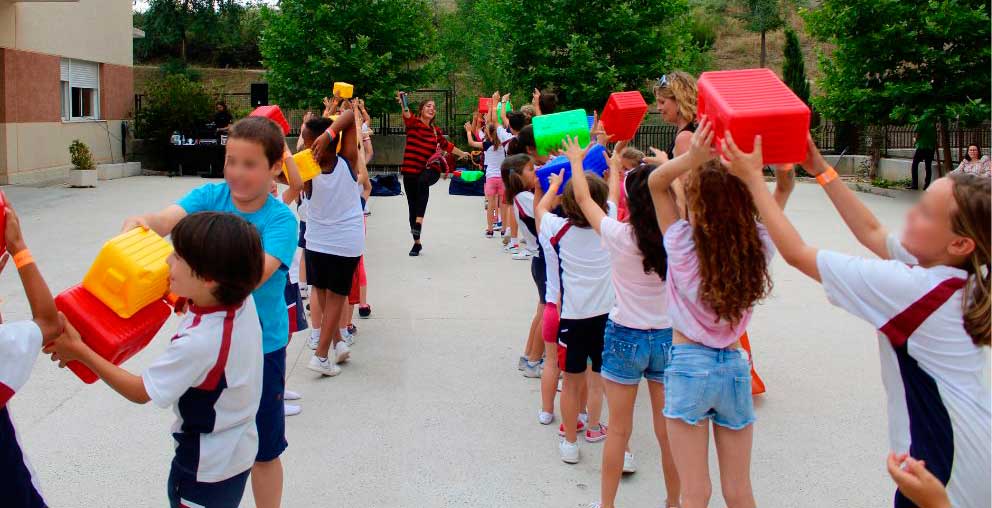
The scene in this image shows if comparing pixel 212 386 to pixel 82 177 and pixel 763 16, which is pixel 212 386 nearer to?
pixel 82 177

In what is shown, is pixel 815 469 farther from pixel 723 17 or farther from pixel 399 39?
pixel 723 17

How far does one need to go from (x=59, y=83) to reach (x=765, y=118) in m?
20.6

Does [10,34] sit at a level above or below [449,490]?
above

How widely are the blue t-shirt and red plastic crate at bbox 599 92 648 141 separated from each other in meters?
2.78

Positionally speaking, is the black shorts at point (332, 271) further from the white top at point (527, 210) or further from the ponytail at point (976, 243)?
the ponytail at point (976, 243)

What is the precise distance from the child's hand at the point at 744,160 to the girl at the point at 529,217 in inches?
101

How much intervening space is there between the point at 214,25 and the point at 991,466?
142ft

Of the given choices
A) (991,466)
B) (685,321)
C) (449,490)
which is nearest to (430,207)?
(449,490)

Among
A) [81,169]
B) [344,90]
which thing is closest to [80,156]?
[81,169]

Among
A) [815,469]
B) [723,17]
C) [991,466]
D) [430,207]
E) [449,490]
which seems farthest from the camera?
[723,17]

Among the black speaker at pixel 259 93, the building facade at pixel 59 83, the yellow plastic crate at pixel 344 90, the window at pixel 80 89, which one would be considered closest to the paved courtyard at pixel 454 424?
the yellow plastic crate at pixel 344 90

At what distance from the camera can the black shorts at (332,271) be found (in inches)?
229

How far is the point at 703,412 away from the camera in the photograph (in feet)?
9.56

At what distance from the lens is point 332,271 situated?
5.83 m
